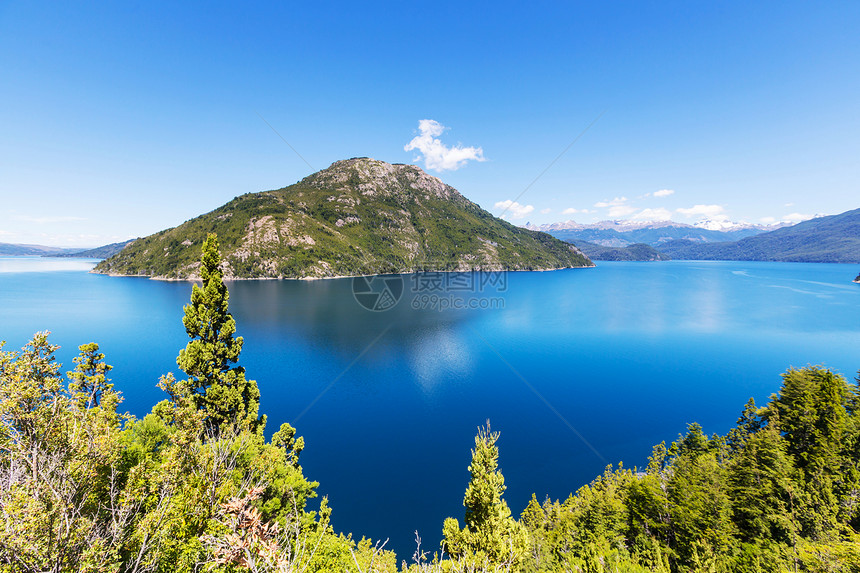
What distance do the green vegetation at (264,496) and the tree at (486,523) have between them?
0.32 feet

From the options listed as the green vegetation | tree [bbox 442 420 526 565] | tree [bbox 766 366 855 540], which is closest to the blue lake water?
the green vegetation

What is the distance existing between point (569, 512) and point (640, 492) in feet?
19.4

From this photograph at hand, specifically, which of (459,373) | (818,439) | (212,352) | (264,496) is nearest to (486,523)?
(264,496)

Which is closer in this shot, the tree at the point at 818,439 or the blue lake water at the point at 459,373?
the tree at the point at 818,439

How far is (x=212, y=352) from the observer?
2586 centimetres

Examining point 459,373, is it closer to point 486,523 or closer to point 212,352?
point 486,523

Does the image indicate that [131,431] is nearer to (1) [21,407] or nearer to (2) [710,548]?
(1) [21,407]

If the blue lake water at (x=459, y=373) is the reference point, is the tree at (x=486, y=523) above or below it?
above

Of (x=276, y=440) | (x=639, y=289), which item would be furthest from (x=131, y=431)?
(x=639, y=289)

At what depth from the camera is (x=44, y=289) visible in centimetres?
16125

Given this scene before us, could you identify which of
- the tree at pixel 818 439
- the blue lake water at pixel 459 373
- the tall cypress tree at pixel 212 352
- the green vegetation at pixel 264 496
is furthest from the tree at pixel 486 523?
the tree at pixel 818 439

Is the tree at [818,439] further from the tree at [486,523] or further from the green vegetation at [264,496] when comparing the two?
the tree at [486,523]

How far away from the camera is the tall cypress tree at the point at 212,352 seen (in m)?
25.4

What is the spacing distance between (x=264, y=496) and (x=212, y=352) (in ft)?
39.3
